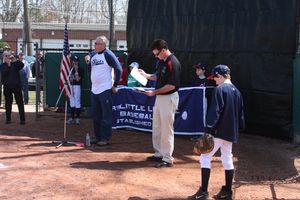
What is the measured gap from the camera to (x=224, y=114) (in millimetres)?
6398

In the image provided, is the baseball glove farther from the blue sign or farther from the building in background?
the building in background

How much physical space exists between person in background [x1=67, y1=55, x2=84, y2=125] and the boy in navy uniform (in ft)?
24.0

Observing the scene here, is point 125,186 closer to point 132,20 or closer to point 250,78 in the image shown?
point 250,78

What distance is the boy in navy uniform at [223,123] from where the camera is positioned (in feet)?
20.8

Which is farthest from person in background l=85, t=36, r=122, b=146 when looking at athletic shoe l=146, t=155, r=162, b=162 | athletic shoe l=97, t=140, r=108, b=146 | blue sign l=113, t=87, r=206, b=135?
blue sign l=113, t=87, r=206, b=135

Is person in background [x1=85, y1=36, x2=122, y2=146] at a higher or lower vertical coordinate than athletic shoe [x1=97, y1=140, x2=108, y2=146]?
higher

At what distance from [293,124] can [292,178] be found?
2.93 metres

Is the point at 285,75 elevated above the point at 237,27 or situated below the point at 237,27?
below

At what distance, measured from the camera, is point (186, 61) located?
42.8ft

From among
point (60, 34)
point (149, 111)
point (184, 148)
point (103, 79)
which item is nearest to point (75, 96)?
point (149, 111)

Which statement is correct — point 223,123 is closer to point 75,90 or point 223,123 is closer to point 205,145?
point 205,145

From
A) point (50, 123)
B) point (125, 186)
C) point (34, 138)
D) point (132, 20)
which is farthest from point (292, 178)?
point (132, 20)

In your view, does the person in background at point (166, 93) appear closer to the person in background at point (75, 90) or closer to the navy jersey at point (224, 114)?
the navy jersey at point (224, 114)

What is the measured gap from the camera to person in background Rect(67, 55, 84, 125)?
44.0ft
